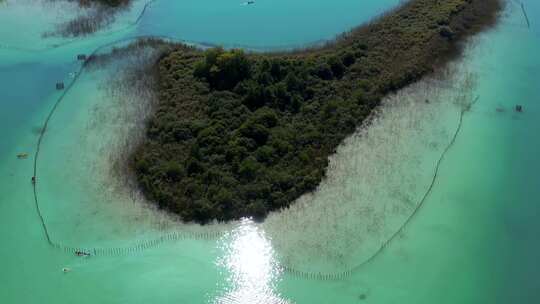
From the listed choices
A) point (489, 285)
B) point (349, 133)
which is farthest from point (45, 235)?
point (489, 285)

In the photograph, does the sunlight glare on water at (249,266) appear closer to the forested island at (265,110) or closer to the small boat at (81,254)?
the forested island at (265,110)

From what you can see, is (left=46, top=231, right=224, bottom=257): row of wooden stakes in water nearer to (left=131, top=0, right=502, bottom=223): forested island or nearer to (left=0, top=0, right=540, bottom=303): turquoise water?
(left=0, top=0, right=540, bottom=303): turquoise water

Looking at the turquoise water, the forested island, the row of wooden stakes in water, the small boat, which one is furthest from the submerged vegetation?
the small boat

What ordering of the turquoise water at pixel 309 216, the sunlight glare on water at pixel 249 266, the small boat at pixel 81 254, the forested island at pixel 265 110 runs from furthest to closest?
the forested island at pixel 265 110
the small boat at pixel 81 254
the turquoise water at pixel 309 216
the sunlight glare on water at pixel 249 266

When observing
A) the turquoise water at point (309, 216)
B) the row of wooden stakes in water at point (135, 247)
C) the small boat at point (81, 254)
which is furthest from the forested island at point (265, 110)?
the small boat at point (81, 254)

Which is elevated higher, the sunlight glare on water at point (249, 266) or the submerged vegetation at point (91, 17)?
the submerged vegetation at point (91, 17)

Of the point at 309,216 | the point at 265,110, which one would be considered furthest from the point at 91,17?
the point at 309,216
